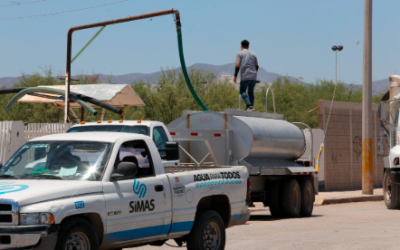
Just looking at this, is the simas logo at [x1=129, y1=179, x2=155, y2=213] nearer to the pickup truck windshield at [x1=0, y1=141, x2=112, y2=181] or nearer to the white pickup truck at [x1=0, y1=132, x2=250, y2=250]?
the white pickup truck at [x1=0, y1=132, x2=250, y2=250]

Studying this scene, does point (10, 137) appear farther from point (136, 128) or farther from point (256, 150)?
point (256, 150)

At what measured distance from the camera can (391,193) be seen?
21250 millimetres

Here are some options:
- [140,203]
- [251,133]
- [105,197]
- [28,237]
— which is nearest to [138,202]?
[140,203]

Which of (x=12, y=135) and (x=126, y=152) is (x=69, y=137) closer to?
(x=126, y=152)

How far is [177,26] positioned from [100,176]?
14.5 meters

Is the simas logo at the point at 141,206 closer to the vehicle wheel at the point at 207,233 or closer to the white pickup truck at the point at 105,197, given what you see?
the white pickup truck at the point at 105,197

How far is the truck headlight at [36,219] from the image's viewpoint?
304 inches

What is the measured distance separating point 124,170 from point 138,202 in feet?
1.52

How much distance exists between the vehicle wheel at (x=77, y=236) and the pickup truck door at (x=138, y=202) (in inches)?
15.3

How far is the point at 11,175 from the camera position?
9039 millimetres

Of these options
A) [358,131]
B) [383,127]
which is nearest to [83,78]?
[358,131]

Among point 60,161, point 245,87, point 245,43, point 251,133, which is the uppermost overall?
point 245,43

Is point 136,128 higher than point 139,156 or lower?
higher

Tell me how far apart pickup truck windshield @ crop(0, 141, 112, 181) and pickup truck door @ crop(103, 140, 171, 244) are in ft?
0.90
